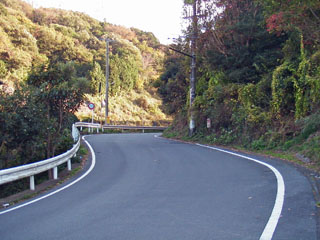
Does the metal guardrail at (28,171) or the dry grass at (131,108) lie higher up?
the dry grass at (131,108)

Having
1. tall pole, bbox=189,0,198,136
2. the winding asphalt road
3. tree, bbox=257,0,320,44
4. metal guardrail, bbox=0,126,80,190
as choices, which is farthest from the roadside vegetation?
tree, bbox=257,0,320,44

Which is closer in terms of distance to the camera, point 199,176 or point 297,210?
point 297,210

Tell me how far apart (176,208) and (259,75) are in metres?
17.9

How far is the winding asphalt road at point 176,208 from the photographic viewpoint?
6.26 m

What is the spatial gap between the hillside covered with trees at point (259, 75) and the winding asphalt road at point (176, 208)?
4452 millimetres

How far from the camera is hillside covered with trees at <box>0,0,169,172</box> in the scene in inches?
566

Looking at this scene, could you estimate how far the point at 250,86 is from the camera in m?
22.2

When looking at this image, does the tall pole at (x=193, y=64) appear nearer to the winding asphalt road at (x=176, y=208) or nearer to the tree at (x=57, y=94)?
the tree at (x=57, y=94)

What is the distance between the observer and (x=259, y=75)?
24.3 m

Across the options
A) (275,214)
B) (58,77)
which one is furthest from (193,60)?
(275,214)

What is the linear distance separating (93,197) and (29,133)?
5.78 metres

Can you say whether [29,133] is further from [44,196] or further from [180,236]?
[180,236]

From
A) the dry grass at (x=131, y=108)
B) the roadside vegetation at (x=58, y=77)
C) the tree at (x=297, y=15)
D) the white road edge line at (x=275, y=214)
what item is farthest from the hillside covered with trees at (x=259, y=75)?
the dry grass at (x=131, y=108)

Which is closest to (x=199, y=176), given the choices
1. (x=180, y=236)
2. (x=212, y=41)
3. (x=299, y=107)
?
(x=180, y=236)
